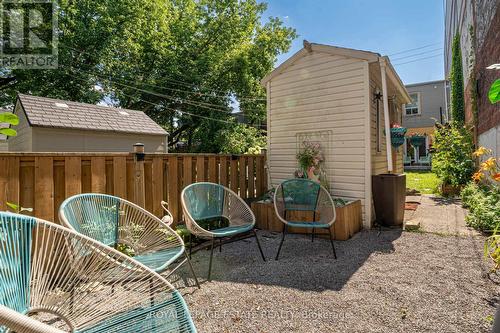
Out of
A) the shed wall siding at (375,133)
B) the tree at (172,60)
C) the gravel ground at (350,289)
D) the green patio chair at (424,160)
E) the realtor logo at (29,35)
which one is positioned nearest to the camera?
the gravel ground at (350,289)

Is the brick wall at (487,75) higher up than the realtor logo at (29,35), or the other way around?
the realtor logo at (29,35)

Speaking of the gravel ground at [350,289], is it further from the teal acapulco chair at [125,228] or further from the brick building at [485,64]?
the brick building at [485,64]

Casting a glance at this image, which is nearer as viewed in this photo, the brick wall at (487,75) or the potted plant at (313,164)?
Result: the brick wall at (487,75)

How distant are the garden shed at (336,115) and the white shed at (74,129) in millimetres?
7617

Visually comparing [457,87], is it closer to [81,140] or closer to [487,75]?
[487,75]

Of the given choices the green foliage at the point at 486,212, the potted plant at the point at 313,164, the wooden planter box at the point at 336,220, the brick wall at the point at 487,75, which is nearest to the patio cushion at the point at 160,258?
the wooden planter box at the point at 336,220

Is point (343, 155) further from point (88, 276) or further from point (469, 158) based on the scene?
point (469, 158)

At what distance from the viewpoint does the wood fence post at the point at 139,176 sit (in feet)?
10.2

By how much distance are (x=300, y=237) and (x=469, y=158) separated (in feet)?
18.3

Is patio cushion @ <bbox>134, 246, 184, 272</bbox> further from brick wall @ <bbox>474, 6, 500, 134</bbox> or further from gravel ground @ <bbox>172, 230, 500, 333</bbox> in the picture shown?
brick wall @ <bbox>474, 6, 500, 134</bbox>

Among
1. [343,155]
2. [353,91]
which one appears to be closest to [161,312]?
[343,155]

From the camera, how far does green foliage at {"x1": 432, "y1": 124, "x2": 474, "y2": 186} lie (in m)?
6.56

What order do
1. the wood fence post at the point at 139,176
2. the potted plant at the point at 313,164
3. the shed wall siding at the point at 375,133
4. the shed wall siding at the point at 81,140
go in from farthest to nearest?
the shed wall siding at the point at 81,140 < the potted plant at the point at 313,164 < the shed wall siding at the point at 375,133 < the wood fence post at the point at 139,176

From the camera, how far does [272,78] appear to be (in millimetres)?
5441
